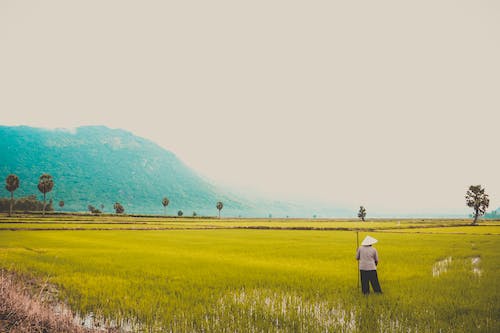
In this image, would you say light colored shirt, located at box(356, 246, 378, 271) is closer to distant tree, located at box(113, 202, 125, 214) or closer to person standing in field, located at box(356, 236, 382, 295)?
person standing in field, located at box(356, 236, 382, 295)

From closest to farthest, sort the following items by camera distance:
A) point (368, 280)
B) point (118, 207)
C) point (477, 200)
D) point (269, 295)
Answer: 1. point (368, 280)
2. point (269, 295)
3. point (477, 200)
4. point (118, 207)

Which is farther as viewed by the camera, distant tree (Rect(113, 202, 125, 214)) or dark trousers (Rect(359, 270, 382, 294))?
distant tree (Rect(113, 202, 125, 214))

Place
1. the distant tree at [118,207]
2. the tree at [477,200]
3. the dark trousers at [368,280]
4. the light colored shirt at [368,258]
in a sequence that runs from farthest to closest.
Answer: the distant tree at [118,207]
the tree at [477,200]
the dark trousers at [368,280]
the light colored shirt at [368,258]

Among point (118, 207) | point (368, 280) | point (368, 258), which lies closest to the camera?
point (368, 258)

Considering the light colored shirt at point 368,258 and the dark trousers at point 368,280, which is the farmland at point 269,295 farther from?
the light colored shirt at point 368,258

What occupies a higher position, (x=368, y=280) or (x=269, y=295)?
(x=368, y=280)

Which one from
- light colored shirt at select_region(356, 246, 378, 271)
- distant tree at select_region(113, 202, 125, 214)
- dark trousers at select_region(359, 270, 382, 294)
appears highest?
light colored shirt at select_region(356, 246, 378, 271)

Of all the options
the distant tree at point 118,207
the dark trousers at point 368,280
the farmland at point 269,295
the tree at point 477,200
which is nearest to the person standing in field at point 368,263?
the dark trousers at point 368,280

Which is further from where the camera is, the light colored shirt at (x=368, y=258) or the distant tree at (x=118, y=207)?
the distant tree at (x=118, y=207)

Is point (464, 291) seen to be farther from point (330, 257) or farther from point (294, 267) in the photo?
point (330, 257)

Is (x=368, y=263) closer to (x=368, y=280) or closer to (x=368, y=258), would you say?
(x=368, y=258)

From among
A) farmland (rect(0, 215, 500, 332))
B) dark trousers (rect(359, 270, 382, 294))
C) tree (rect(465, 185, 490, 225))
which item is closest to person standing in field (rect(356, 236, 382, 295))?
dark trousers (rect(359, 270, 382, 294))

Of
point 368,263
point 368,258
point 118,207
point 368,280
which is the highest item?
point 368,258

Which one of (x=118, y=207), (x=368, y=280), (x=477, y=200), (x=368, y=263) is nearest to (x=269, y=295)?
(x=368, y=280)
